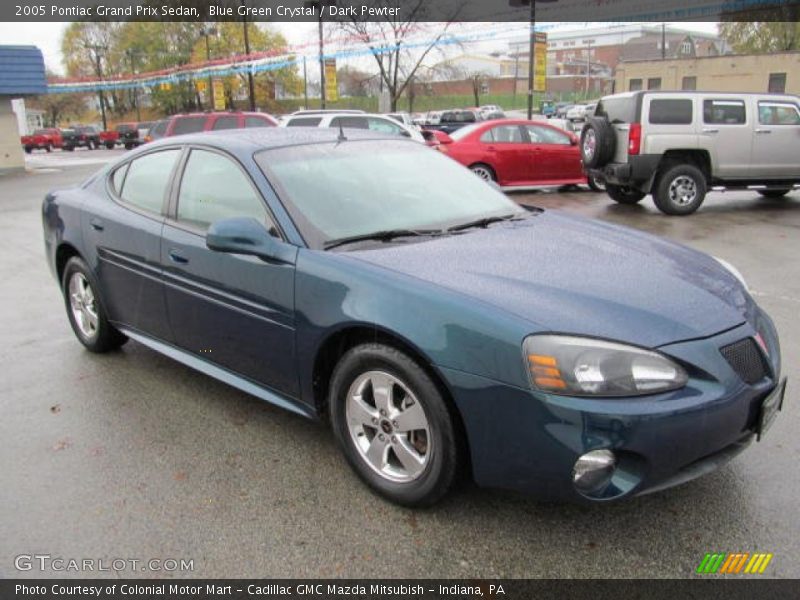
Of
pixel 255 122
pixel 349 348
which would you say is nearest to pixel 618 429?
pixel 349 348

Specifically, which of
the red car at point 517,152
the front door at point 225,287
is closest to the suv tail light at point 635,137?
the red car at point 517,152

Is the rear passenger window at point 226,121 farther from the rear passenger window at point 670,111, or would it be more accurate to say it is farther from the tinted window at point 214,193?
the tinted window at point 214,193

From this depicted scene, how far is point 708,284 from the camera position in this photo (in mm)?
2961

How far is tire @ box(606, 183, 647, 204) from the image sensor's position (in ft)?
40.0

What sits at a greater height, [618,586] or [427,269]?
[427,269]

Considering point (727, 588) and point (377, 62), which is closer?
point (727, 588)

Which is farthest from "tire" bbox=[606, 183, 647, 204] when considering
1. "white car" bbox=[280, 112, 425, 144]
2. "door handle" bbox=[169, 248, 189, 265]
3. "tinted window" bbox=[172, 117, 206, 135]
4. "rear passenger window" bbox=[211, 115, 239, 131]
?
A: "tinted window" bbox=[172, 117, 206, 135]

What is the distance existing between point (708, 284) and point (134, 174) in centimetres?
346

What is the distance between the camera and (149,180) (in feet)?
13.8

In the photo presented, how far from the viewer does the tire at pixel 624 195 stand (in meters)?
12.2

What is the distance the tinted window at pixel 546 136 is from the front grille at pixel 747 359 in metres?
11.7

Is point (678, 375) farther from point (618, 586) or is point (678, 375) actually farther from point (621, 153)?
point (621, 153)

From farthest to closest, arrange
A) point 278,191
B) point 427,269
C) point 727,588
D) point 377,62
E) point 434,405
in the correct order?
point 377,62 → point 278,191 → point 427,269 → point 434,405 → point 727,588

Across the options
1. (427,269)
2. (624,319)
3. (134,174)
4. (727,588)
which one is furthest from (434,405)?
(134,174)
